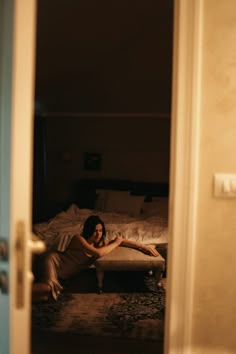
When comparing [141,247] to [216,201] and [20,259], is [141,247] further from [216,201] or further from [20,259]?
[20,259]

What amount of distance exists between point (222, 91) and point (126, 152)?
14.3ft

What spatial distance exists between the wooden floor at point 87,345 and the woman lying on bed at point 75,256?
24.1 inches

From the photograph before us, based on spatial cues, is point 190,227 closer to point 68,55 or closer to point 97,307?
point 97,307

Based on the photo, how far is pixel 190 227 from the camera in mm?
1559

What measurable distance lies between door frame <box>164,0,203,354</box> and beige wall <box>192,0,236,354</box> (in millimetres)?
40

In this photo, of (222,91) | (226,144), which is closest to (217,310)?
(226,144)

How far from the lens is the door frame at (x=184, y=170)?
153 cm

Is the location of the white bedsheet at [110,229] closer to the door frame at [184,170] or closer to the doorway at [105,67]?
the doorway at [105,67]

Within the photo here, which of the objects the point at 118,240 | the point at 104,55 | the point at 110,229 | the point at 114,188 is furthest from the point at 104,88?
the point at 118,240

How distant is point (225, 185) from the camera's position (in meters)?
1.56

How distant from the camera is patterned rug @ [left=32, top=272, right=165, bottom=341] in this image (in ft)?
8.48

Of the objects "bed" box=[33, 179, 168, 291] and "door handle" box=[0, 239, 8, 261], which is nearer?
"door handle" box=[0, 239, 8, 261]

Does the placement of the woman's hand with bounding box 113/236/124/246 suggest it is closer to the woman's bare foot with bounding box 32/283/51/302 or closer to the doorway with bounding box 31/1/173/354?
the woman's bare foot with bounding box 32/283/51/302

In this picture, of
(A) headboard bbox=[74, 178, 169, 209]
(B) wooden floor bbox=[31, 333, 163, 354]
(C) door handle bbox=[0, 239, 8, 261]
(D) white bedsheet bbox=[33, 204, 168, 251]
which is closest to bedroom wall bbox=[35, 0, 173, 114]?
(A) headboard bbox=[74, 178, 169, 209]
